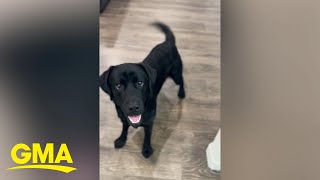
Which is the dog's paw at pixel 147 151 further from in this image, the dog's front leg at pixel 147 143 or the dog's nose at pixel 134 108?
the dog's nose at pixel 134 108

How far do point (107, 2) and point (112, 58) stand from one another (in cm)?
20

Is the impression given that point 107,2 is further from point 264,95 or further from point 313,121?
point 313,121

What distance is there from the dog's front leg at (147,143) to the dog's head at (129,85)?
7 centimetres

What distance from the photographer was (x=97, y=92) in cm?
121

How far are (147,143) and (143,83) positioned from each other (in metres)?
0.22

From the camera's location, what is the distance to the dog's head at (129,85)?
1109mm

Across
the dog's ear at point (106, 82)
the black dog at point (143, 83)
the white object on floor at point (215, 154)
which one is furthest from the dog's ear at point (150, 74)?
the white object on floor at point (215, 154)

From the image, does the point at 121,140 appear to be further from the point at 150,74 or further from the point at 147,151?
the point at 150,74

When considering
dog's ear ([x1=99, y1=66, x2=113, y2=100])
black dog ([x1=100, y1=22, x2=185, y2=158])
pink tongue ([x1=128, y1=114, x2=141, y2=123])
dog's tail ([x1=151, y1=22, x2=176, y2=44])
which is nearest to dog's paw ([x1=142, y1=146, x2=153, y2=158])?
black dog ([x1=100, y1=22, x2=185, y2=158])

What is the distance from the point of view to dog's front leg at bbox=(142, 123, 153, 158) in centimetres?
121

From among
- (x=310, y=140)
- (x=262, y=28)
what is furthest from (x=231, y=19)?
(x=310, y=140)

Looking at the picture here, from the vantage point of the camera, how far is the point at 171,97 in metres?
1.24

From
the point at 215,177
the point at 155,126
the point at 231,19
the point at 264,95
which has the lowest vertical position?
the point at 215,177

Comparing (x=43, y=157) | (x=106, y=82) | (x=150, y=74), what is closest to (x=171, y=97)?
(x=150, y=74)
